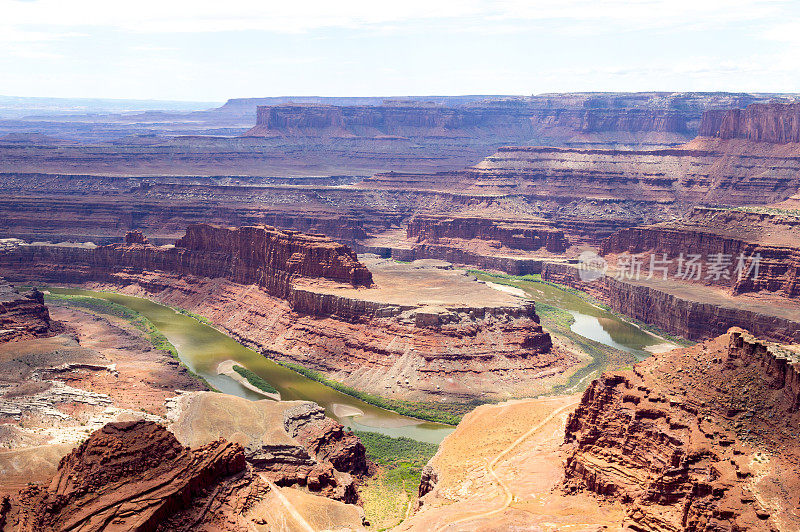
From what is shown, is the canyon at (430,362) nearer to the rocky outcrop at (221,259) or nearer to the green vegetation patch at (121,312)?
the rocky outcrop at (221,259)

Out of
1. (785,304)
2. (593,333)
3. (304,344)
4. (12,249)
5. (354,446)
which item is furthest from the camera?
(12,249)

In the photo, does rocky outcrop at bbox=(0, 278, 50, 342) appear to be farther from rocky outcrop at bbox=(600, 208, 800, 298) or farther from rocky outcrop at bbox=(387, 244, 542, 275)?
rocky outcrop at bbox=(600, 208, 800, 298)

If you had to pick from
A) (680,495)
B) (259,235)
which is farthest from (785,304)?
(680,495)

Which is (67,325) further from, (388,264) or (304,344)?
(388,264)

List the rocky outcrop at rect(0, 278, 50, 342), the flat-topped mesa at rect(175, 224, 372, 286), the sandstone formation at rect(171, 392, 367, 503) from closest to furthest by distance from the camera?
the sandstone formation at rect(171, 392, 367, 503) → the rocky outcrop at rect(0, 278, 50, 342) → the flat-topped mesa at rect(175, 224, 372, 286)

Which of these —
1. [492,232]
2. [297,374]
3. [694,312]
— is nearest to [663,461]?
[297,374]

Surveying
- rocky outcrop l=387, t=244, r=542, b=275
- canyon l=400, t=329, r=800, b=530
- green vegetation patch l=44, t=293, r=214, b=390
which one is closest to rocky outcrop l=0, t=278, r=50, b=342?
green vegetation patch l=44, t=293, r=214, b=390

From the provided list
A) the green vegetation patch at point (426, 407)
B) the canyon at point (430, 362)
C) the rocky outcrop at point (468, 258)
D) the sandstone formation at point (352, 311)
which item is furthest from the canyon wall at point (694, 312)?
the green vegetation patch at point (426, 407)
